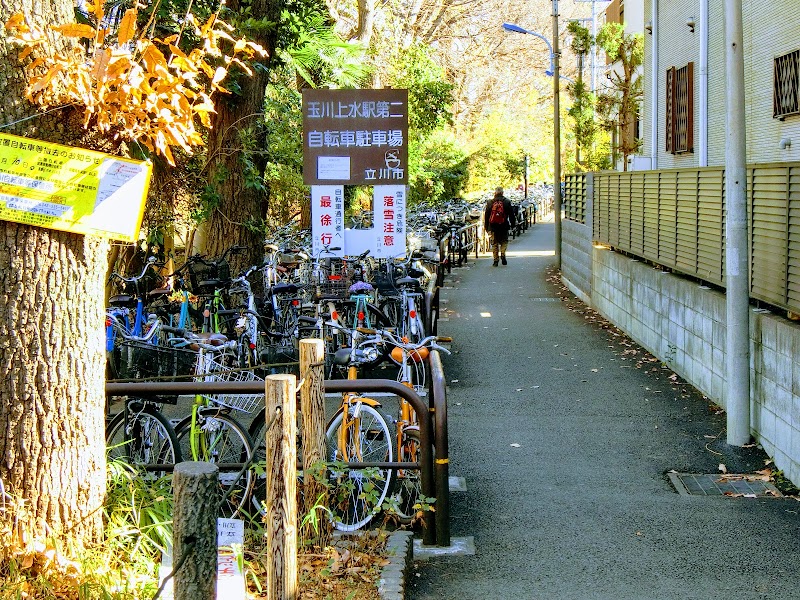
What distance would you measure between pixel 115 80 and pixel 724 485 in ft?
17.5

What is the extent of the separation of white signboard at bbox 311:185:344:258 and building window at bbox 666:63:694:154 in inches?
267

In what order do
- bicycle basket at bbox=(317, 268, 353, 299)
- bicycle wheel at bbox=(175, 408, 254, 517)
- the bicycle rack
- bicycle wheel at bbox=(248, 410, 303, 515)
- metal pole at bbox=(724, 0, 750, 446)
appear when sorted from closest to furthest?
the bicycle rack
bicycle wheel at bbox=(248, 410, 303, 515)
bicycle wheel at bbox=(175, 408, 254, 517)
metal pole at bbox=(724, 0, 750, 446)
bicycle basket at bbox=(317, 268, 353, 299)

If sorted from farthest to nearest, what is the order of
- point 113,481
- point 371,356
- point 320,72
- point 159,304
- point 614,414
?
point 320,72 → point 159,304 → point 614,414 → point 371,356 → point 113,481

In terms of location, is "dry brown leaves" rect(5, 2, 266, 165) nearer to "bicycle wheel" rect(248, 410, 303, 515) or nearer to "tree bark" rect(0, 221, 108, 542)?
"tree bark" rect(0, 221, 108, 542)

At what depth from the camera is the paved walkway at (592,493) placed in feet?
19.1

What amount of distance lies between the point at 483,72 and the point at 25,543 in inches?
1727

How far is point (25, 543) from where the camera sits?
4.57 metres

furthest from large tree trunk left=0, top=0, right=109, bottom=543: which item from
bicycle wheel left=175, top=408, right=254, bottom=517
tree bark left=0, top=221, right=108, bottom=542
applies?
bicycle wheel left=175, top=408, right=254, bottom=517

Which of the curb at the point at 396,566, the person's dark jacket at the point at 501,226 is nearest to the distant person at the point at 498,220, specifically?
the person's dark jacket at the point at 501,226

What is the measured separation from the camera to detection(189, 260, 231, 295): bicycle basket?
12680 mm

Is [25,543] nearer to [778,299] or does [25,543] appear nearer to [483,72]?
[778,299]

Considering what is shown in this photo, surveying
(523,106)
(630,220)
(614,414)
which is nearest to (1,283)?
(614,414)

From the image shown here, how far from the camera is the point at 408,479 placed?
6.89 meters

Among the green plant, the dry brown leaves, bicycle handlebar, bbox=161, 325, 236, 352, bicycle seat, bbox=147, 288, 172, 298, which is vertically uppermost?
the dry brown leaves
